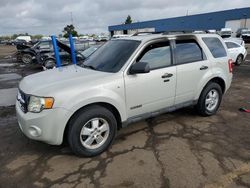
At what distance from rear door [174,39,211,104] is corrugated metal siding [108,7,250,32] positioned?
40.3 metres

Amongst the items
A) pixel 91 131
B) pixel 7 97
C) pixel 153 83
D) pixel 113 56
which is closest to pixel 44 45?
pixel 7 97

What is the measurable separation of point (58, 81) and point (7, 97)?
4.86 meters

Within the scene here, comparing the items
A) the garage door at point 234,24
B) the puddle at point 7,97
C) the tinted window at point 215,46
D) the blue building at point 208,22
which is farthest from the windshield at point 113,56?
the garage door at point 234,24

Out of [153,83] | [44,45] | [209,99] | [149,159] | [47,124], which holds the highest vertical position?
[44,45]

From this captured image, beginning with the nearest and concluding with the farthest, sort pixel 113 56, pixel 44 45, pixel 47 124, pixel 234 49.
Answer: pixel 47 124 → pixel 113 56 → pixel 234 49 → pixel 44 45

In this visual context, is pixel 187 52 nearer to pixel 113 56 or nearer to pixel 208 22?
pixel 113 56

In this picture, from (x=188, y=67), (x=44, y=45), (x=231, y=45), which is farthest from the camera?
(x=44, y=45)

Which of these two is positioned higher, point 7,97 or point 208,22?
point 208,22

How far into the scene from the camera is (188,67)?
4.23 m

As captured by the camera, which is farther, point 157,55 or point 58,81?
point 157,55

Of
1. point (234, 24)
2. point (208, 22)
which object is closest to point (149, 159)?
point (234, 24)

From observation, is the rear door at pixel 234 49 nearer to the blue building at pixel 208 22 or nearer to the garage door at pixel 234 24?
the blue building at pixel 208 22

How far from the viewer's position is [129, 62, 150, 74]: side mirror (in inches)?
132

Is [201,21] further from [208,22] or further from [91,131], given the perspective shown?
[91,131]
